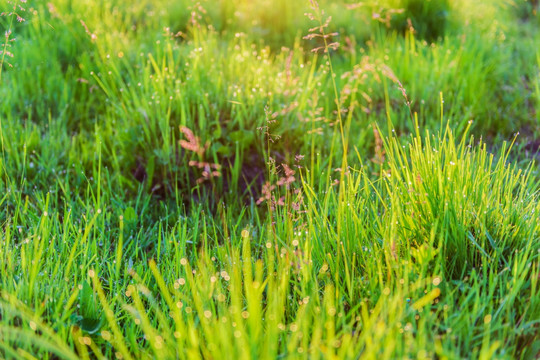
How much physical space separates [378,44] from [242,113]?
1.73m

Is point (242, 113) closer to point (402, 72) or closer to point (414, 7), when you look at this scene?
point (402, 72)

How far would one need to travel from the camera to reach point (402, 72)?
137 inches

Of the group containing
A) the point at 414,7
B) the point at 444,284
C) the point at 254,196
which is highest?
the point at 414,7

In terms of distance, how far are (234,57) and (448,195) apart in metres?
1.94

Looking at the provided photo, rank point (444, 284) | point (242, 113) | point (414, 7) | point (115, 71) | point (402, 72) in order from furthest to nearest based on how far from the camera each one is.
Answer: point (414, 7)
point (402, 72)
point (115, 71)
point (242, 113)
point (444, 284)

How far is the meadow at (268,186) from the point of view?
59.3 inches

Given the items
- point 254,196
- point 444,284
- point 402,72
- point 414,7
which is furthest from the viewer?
point 414,7

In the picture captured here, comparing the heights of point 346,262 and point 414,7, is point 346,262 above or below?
below

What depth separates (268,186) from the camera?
232 centimetres

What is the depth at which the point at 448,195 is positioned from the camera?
70.0 inches

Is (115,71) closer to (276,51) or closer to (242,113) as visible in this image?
(242,113)

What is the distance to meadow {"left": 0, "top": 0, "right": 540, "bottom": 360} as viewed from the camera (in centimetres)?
151

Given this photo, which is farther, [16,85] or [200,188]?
[16,85]

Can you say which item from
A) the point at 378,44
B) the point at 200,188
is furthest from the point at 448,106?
the point at 200,188
